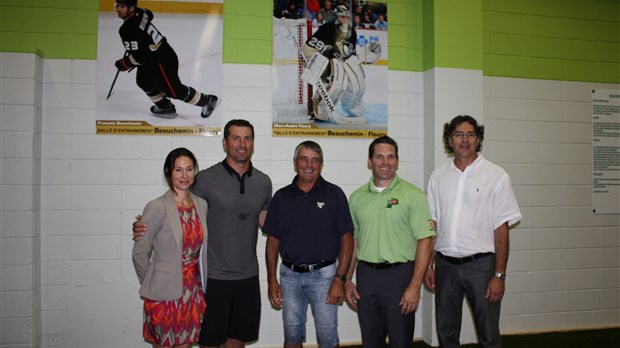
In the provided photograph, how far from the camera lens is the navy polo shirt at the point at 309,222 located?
250 cm

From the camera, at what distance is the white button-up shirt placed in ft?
8.53

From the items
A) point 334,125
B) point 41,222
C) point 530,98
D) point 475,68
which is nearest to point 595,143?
point 530,98

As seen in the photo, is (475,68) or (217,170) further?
(475,68)

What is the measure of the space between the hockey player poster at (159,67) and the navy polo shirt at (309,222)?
1.31 m

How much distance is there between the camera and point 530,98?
158 inches

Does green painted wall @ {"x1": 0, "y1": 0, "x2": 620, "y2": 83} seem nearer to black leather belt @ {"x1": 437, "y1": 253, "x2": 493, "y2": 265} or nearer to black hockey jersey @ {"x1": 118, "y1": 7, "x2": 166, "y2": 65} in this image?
black hockey jersey @ {"x1": 118, "y1": 7, "x2": 166, "y2": 65}

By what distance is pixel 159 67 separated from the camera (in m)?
3.49

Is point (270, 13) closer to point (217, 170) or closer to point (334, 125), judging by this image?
point (334, 125)

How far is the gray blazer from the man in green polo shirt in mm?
1093

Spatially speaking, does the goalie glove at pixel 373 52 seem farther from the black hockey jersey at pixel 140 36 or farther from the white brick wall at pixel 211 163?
the black hockey jersey at pixel 140 36

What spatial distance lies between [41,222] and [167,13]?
215 centimetres

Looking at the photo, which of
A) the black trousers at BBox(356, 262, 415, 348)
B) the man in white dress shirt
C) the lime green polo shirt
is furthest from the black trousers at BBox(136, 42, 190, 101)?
the man in white dress shirt

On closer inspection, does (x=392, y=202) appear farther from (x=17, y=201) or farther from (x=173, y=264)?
(x=17, y=201)

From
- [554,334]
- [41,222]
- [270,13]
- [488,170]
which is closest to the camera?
[488,170]
